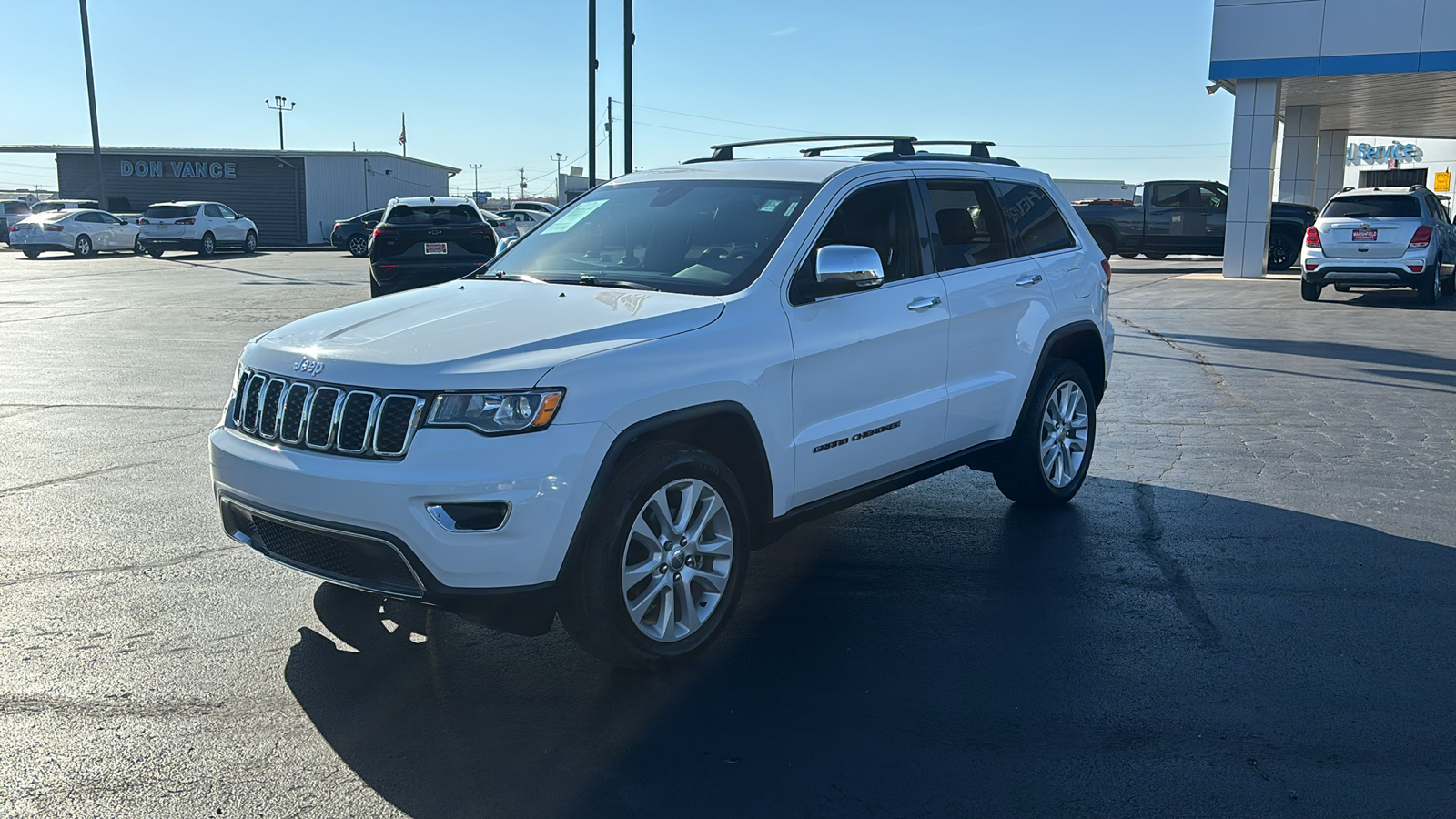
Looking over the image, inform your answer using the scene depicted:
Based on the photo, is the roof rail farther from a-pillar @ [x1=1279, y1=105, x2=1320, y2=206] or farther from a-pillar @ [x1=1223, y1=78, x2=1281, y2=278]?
a-pillar @ [x1=1279, y1=105, x2=1320, y2=206]

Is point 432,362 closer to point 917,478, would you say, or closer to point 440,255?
point 917,478

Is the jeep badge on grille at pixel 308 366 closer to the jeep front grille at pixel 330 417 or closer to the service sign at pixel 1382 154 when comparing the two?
the jeep front grille at pixel 330 417

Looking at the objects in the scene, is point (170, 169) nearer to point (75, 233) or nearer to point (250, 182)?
point (250, 182)

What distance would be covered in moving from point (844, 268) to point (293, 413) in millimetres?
2072

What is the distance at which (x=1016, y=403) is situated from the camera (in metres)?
6.16

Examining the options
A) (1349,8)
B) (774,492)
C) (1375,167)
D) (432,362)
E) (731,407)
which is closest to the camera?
(432,362)

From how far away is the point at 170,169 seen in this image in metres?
51.8

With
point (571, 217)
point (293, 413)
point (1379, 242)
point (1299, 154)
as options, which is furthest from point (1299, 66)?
point (293, 413)

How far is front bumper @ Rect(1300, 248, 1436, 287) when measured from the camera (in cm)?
1819

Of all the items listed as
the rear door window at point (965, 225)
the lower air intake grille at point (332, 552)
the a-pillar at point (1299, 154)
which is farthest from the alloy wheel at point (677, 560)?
the a-pillar at point (1299, 154)

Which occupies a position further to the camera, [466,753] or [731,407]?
[731,407]

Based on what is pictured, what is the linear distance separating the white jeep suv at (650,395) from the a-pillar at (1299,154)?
28831mm

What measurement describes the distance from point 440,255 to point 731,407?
1437 cm

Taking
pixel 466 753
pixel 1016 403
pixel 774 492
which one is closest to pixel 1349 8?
pixel 1016 403
